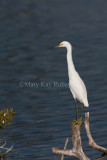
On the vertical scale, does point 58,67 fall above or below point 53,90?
above

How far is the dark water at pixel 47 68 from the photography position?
52.5ft

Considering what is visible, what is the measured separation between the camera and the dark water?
16016 millimetres

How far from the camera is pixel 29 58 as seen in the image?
89.8ft

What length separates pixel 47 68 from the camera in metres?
25.2

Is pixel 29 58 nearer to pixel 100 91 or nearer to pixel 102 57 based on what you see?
pixel 102 57

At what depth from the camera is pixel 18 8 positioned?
36750 mm

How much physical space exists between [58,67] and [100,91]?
15.9 ft

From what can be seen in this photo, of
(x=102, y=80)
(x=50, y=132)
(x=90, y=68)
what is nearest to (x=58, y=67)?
(x=90, y=68)

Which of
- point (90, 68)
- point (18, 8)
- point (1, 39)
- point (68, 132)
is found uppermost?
point (18, 8)

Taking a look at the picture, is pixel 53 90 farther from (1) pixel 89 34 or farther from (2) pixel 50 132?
(1) pixel 89 34

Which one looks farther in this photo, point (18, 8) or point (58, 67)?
point (18, 8)

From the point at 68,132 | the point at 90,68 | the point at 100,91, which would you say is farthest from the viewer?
the point at 90,68

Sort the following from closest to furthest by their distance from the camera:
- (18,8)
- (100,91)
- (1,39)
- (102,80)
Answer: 1. (100,91)
2. (102,80)
3. (1,39)
4. (18,8)

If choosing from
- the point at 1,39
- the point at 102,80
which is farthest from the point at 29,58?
the point at 102,80
